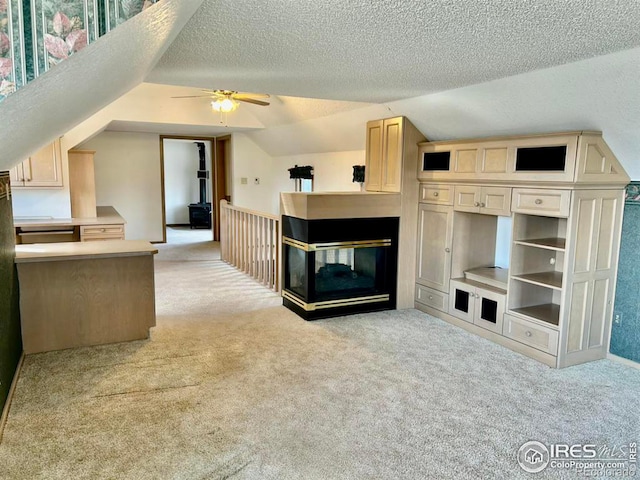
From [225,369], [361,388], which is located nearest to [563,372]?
[361,388]

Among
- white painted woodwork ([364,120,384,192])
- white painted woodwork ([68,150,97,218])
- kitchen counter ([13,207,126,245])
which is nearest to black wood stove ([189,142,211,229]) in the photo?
white painted woodwork ([68,150,97,218])

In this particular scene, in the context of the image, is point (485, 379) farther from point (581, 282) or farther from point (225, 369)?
point (225, 369)

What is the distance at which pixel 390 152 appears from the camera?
5012mm

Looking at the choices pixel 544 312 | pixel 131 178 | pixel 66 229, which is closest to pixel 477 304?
pixel 544 312

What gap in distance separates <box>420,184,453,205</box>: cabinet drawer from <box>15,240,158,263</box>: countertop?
9.07 ft

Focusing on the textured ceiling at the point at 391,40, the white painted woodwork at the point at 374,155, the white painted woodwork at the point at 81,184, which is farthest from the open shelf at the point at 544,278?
the white painted woodwork at the point at 81,184

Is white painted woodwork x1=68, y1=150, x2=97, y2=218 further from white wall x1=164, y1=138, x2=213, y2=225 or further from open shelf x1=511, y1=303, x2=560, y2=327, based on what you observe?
open shelf x1=511, y1=303, x2=560, y2=327

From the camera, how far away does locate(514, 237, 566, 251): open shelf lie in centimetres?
375

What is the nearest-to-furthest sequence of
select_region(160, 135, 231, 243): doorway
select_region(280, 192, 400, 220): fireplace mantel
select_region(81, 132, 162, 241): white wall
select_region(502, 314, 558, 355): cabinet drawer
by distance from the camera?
1. select_region(502, 314, 558, 355): cabinet drawer
2. select_region(280, 192, 400, 220): fireplace mantel
3. select_region(81, 132, 162, 241): white wall
4. select_region(160, 135, 231, 243): doorway

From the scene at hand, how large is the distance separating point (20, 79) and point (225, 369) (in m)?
2.59

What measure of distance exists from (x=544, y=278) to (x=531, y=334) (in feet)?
1.63
